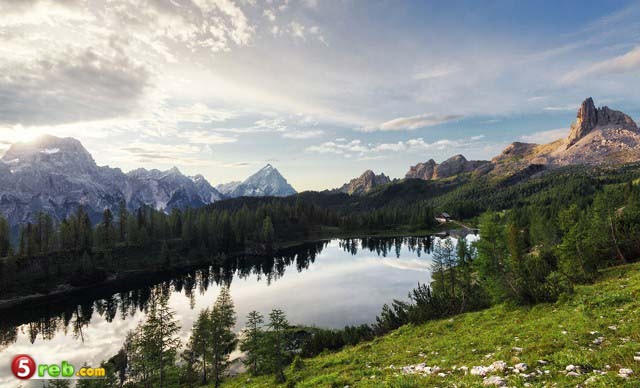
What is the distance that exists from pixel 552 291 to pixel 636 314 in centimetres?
1168

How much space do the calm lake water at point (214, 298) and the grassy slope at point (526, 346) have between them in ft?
132

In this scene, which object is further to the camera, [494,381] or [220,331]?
[220,331]

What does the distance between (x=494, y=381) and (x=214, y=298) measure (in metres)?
96.2

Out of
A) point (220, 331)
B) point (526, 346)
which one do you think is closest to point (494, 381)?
point (526, 346)

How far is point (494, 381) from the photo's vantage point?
Result: 13.7 m

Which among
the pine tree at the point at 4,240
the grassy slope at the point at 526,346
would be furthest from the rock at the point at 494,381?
the pine tree at the point at 4,240

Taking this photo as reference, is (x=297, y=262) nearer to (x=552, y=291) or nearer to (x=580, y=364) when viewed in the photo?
(x=552, y=291)

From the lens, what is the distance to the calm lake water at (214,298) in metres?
68.7

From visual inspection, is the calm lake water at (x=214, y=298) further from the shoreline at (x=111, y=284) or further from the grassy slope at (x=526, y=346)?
→ the grassy slope at (x=526, y=346)
